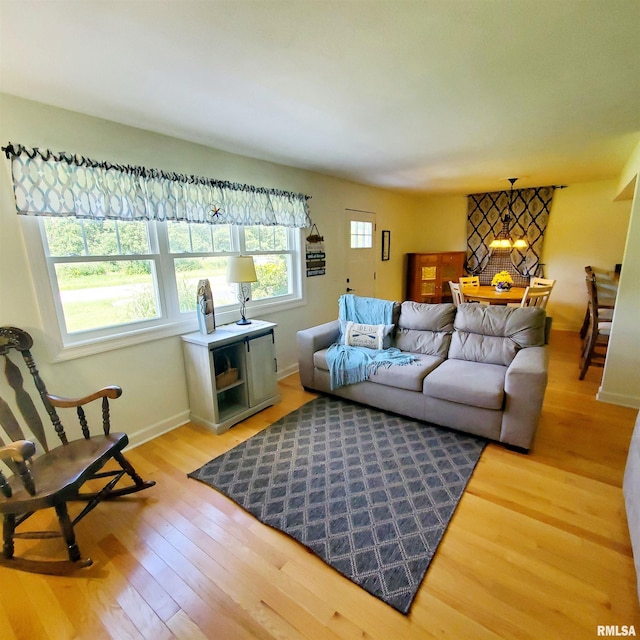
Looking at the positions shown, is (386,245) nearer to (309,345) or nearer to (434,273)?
(434,273)

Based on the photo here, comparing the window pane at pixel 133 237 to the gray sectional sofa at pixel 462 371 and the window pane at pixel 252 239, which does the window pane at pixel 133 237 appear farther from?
the gray sectional sofa at pixel 462 371

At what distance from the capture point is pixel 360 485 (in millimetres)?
2018

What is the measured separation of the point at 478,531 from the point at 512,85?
7.86ft

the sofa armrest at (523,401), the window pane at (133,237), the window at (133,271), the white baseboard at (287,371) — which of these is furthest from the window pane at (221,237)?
the sofa armrest at (523,401)

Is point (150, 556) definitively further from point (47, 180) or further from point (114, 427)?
point (47, 180)

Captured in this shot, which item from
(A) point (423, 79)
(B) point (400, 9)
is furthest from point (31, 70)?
(A) point (423, 79)

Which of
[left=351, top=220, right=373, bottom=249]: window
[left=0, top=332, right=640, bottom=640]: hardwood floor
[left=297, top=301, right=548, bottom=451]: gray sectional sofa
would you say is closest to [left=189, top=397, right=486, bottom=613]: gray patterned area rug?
[left=0, top=332, right=640, bottom=640]: hardwood floor

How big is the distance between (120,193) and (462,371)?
9.31ft

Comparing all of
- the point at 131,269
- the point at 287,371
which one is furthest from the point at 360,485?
the point at 131,269

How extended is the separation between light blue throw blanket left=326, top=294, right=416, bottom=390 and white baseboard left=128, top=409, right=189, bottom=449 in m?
1.35

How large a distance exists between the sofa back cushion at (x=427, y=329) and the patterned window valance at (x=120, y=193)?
1767 mm

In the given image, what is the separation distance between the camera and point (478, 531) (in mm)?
1675

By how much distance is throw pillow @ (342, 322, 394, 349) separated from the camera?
125 inches

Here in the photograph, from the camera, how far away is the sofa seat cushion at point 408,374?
260cm
